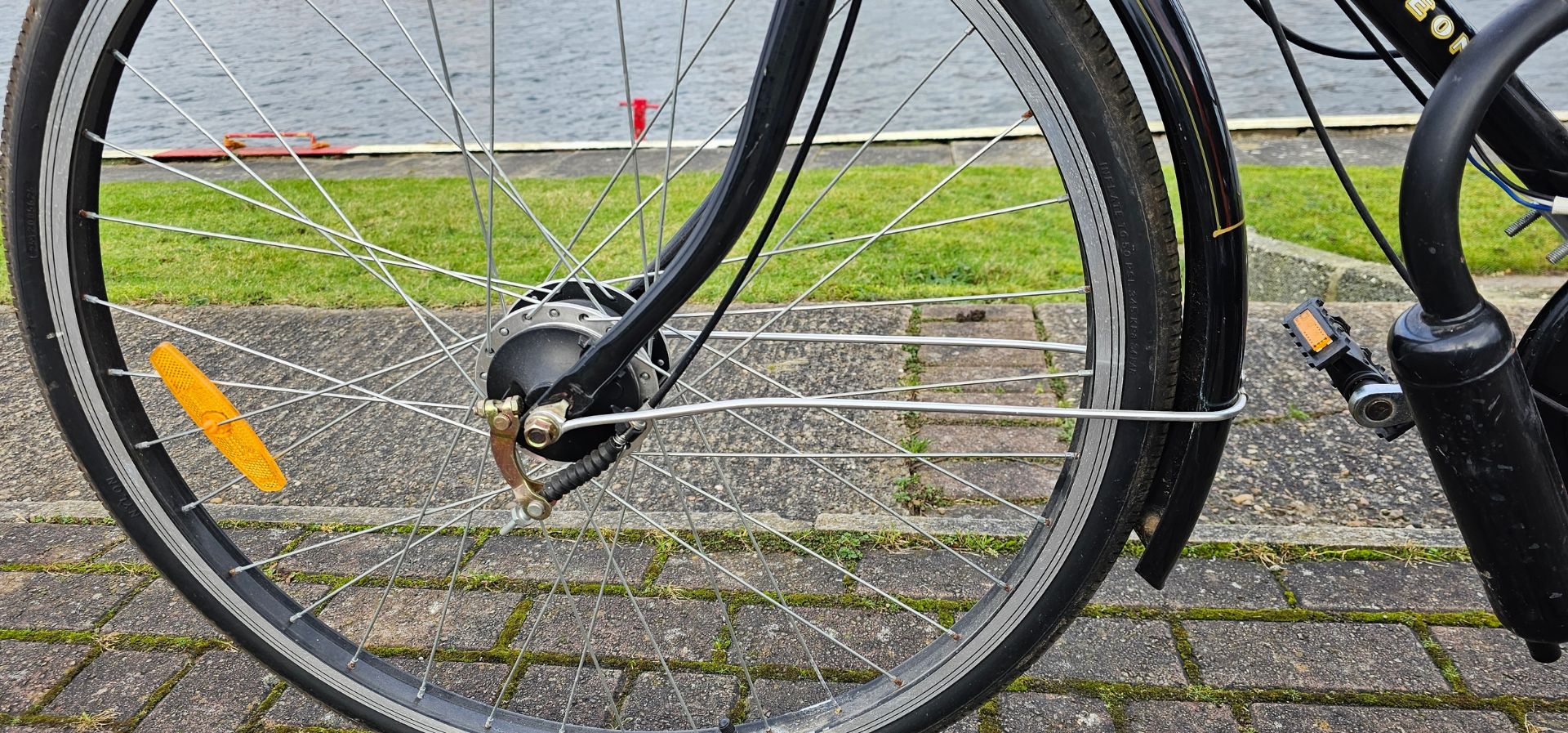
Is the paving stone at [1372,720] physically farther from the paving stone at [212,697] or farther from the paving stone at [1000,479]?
the paving stone at [212,697]

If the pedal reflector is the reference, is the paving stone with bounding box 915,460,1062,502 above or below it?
below

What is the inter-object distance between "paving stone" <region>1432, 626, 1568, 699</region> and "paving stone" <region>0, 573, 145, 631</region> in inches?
91.0

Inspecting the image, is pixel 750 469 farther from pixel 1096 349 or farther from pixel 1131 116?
pixel 1131 116

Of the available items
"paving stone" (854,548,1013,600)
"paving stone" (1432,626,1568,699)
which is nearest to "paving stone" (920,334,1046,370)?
"paving stone" (854,548,1013,600)

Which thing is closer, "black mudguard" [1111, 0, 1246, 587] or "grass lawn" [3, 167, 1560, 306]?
"black mudguard" [1111, 0, 1246, 587]

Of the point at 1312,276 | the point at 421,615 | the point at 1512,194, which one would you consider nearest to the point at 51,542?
the point at 421,615

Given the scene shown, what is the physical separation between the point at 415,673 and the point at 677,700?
0.45 meters

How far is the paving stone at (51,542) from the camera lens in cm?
213

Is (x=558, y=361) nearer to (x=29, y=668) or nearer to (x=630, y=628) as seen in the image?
(x=630, y=628)

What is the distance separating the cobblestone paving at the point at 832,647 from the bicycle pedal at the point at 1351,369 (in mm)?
593

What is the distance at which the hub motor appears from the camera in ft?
4.15

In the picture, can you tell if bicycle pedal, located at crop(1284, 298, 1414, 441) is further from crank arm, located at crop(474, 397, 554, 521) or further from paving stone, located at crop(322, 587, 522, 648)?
paving stone, located at crop(322, 587, 522, 648)

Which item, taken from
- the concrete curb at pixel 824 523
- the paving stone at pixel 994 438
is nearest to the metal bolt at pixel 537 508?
the concrete curb at pixel 824 523

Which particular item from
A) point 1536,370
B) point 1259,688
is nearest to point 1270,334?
point 1259,688
